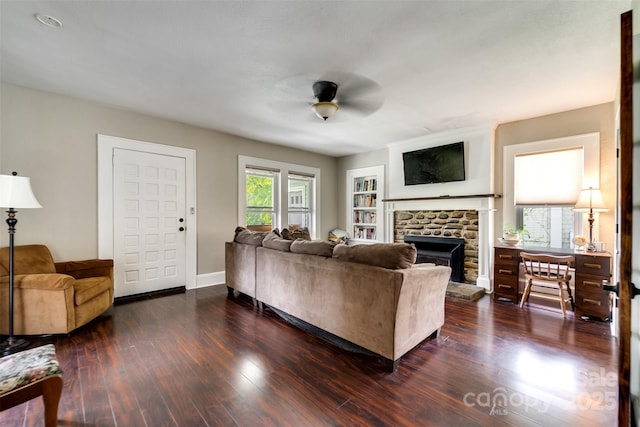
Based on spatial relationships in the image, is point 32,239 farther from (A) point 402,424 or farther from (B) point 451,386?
(B) point 451,386

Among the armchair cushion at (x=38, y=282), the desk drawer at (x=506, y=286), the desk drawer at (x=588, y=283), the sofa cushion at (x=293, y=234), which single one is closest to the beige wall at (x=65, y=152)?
the armchair cushion at (x=38, y=282)

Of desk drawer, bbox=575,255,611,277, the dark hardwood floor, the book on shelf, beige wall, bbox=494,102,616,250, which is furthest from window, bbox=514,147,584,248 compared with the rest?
the book on shelf

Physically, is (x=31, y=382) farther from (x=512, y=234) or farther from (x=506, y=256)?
(x=512, y=234)

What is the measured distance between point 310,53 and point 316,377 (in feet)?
8.14

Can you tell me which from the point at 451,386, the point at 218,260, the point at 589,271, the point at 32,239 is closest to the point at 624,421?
the point at 451,386

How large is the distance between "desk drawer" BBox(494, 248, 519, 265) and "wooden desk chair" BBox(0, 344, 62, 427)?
4354 millimetres

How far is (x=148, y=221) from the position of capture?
12.4ft

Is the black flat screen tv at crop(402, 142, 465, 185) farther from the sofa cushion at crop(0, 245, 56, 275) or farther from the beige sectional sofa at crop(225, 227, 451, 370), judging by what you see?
the sofa cushion at crop(0, 245, 56, 275)

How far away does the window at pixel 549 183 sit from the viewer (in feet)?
11.2

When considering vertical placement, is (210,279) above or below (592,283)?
below

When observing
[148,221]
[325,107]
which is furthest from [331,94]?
[148,221]

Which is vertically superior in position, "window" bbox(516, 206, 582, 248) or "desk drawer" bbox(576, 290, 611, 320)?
"window" bbox(516, 206, 582, 248)

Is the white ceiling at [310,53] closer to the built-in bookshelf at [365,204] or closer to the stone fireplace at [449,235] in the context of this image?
the stone fireplace at [449,235]

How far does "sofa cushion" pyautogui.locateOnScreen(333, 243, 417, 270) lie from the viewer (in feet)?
6.62
